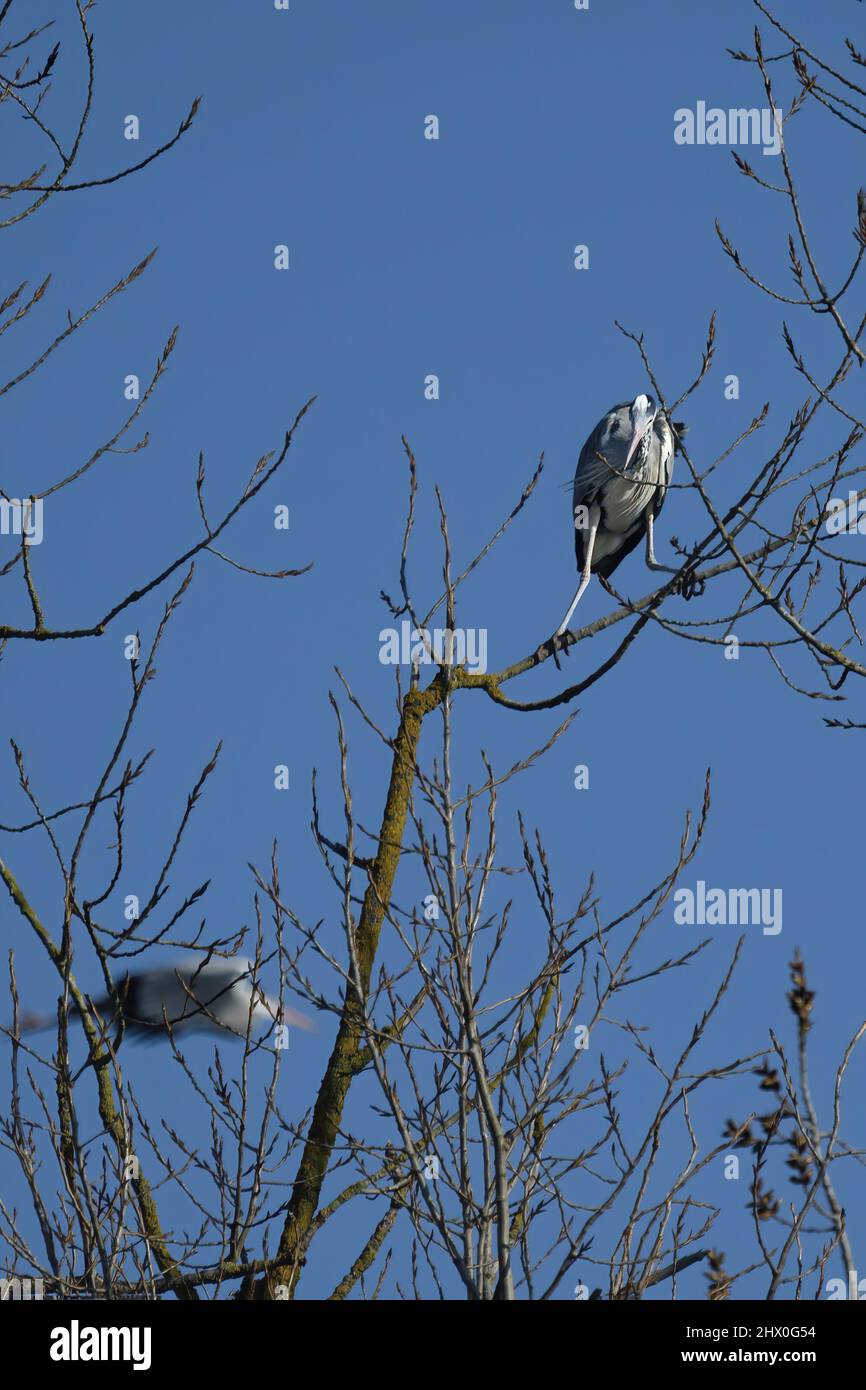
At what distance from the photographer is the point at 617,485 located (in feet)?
29.7

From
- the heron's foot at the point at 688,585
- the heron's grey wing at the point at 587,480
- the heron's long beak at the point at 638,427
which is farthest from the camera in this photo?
the heron's grey wing at the point at 587,480

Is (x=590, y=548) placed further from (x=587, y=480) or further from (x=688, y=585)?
(x=688, y=585)

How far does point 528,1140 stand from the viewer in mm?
4781

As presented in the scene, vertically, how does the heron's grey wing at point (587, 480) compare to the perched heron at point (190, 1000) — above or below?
above

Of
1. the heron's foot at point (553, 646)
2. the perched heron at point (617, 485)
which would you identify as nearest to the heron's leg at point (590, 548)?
the perched heron at point (617, 485)

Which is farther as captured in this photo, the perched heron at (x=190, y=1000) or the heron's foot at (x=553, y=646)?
the heron's foot at (x=553, y=646)

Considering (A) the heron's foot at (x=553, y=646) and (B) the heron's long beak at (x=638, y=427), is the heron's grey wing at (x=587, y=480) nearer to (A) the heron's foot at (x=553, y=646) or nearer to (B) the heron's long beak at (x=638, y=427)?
(B) the heron's long beak at (x=638, y=427)

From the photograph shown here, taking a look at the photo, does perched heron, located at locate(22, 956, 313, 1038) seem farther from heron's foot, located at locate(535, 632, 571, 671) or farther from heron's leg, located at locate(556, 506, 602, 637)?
heron's leg, located at locate(556, 506, 602, 637)

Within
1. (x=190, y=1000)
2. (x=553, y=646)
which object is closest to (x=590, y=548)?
(x=553, y=646)

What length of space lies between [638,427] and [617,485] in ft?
1.48

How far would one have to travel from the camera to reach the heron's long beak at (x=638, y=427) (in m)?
8.64

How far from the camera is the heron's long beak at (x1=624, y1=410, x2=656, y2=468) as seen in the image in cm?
864
